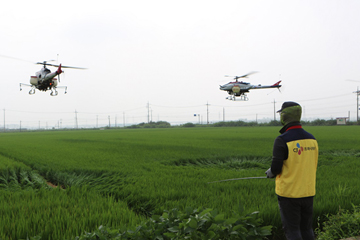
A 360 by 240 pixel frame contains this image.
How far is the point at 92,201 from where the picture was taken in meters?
5.18

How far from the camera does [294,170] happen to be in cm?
319

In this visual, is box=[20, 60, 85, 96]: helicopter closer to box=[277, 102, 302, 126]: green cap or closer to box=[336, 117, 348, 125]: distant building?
box=[277, 102, 302, 126]: green cap

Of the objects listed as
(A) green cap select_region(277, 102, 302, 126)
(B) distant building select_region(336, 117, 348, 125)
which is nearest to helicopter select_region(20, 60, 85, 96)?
(A) green cap select_region(277, 102, 302, 126)

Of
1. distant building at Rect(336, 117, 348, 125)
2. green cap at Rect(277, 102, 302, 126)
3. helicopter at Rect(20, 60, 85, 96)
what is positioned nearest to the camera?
green cap at Rect(277, 102, 302, 126)

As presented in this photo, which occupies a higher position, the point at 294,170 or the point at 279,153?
the point at 279,153

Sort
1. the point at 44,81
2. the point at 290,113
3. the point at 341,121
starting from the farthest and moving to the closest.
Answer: the point at 341,121, the point at 44,81, the point at 290,113

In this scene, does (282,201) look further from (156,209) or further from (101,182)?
(101,182)

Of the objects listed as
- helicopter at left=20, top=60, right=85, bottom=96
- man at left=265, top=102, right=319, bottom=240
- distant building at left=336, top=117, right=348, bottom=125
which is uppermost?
helicopter at left=20, top=60, right=85, bottom=96

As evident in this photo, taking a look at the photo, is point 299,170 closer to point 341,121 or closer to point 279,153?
point 279,153

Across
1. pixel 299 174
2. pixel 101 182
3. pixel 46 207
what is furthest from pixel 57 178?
pixel 299 174

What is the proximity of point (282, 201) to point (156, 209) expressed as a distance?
2.33 meters

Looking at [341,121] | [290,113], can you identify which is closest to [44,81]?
[290,113]

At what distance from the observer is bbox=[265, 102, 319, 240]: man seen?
10.4ft

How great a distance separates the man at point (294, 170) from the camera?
3166 mm
